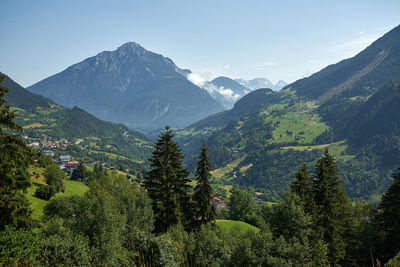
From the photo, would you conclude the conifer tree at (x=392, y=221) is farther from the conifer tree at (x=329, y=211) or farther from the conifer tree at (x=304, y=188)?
the conifer tree at (x=304, y=188)

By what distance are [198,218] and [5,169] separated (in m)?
27.9

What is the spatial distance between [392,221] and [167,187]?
1249 inches

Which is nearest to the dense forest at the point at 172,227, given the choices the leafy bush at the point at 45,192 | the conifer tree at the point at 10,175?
the conifer tree at the point at 10,175

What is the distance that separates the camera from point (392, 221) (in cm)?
3491

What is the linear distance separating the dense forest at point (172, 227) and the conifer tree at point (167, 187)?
139 mm

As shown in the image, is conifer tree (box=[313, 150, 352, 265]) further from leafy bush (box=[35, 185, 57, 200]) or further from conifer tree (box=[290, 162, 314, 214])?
leafy bush (box=[35, 185, 57, 200])

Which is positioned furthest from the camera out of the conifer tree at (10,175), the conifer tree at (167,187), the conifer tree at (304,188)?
the conifer tree at (167,187)

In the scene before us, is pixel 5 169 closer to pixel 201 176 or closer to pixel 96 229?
pixel 96 229

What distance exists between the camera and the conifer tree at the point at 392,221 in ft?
110

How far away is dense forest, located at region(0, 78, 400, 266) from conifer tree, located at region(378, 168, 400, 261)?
138 millimetres

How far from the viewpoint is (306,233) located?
91.2 feet

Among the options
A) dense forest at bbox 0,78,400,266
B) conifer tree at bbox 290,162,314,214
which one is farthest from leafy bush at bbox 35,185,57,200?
conifer tree at bbox 290,162,314,214

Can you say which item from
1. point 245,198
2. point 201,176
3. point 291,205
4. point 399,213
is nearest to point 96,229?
point 201,176

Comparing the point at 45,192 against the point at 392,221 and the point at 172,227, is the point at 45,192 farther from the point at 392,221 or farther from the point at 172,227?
the point at 392,221
